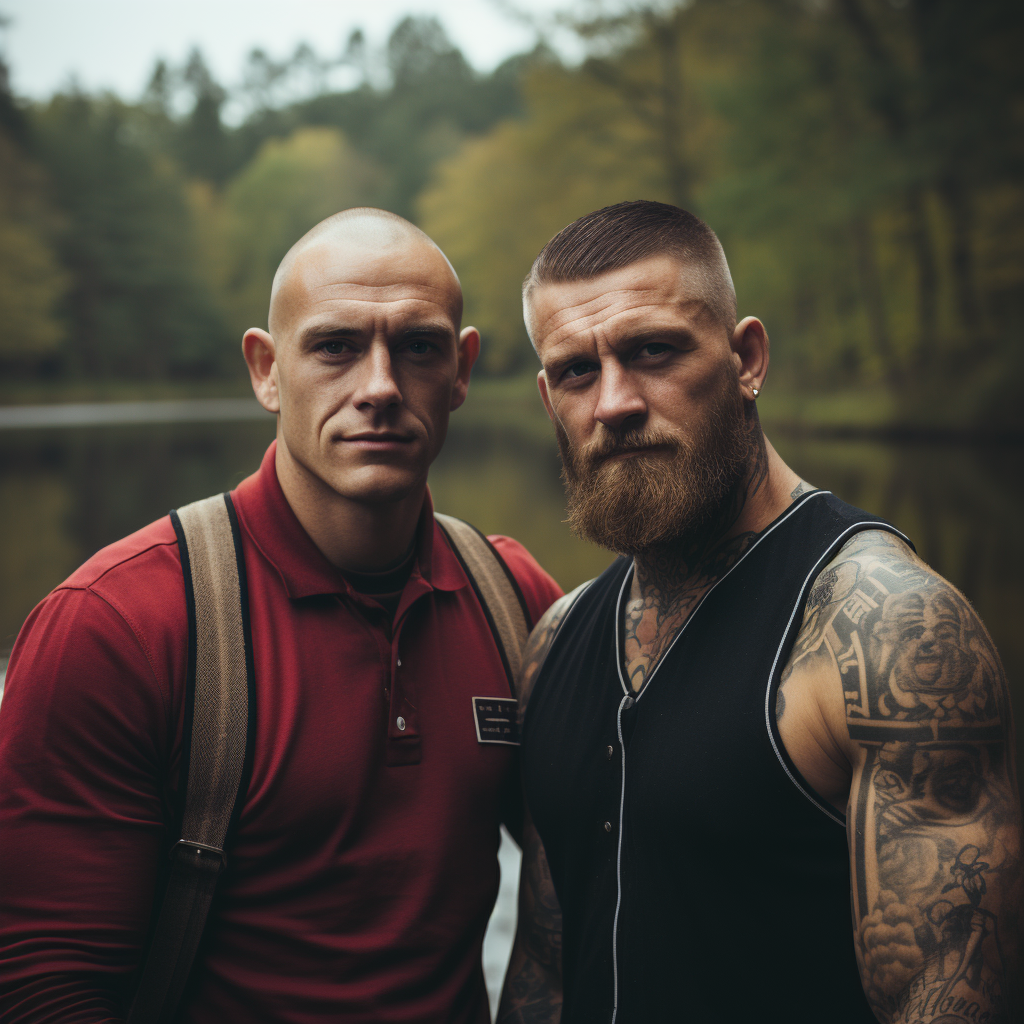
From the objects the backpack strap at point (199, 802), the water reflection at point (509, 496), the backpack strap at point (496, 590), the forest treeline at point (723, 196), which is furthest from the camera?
the forest treeline at point (723, 196)

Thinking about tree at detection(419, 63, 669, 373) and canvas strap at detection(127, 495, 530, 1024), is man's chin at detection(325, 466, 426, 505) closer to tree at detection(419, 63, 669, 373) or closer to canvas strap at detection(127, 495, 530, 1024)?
canvas strap at detection(127, 495, 530, 1024)

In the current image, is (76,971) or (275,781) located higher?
(275,781)

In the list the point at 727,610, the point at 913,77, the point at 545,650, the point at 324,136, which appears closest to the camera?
the point at 727,610

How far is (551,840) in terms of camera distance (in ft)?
7.96

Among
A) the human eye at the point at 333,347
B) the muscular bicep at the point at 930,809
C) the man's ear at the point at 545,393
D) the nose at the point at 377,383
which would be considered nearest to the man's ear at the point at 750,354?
the man's ear at the point at 545,393

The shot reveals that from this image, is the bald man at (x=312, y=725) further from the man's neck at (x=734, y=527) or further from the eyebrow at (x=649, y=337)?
the man's neck at (x=734, y=527)

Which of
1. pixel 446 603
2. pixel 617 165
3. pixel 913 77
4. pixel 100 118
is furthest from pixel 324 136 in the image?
pixel 446 603

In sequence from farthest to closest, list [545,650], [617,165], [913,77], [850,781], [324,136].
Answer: [324,136] < [617,165] < [913,77] < [545,650] < [850,781]

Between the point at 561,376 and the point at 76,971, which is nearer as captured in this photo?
the point at 76,971

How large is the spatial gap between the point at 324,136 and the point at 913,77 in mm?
47289

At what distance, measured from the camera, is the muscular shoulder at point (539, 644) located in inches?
104

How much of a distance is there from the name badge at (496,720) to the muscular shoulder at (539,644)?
1.3 inches

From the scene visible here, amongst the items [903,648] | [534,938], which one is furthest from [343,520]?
[903,648]

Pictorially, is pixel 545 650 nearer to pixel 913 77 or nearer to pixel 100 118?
pixel 913 77
